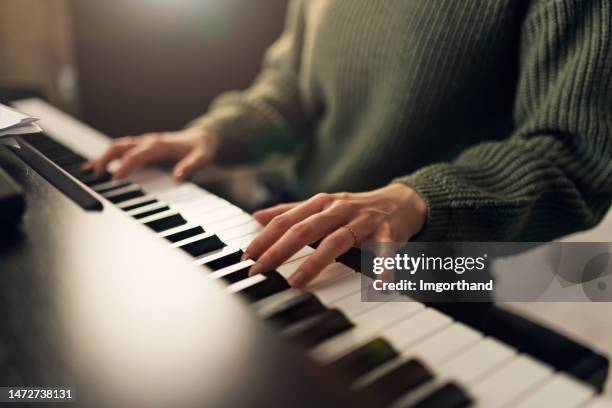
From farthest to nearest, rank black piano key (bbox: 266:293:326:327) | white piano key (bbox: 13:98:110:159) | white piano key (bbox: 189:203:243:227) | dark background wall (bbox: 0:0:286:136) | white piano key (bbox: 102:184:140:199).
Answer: dark background wall (bbox: 0:0:286:136) < white piano key (bbox: 13:98:110:159) < white piano key (bbox: 102:184:140:199) < white piano key (bbox: 189:203:243:227) < black piano key (bbox: 266:293:326:327)

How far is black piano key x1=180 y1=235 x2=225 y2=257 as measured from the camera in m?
0.59

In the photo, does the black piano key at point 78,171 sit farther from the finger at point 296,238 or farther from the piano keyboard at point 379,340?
the finger at point 296,238

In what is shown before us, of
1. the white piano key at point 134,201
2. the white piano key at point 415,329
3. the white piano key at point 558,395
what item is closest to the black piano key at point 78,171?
the white piano key at point 134,201

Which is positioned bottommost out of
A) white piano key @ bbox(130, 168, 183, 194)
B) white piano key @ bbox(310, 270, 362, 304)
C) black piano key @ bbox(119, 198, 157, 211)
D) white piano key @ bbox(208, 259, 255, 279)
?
white piano key @ bbox(130, 168, 183, 194)

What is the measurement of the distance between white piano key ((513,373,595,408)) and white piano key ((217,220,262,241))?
34 centimetres

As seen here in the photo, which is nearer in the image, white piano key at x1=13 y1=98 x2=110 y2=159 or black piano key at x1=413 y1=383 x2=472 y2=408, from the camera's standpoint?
black piano key at x1=413 y1=383 x2=472 y2=408

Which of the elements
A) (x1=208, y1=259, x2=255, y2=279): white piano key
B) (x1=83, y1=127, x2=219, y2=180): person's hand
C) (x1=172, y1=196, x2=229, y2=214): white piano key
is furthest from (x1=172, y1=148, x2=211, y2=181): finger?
(x1=208, y1=259, x2=255, y2=279): white piano key

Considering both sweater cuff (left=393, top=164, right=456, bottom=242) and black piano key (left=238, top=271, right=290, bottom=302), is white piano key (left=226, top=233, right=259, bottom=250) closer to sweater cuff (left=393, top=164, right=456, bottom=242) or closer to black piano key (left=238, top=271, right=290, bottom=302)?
black piano key (left=238, top=271, right=290, bottom=302)

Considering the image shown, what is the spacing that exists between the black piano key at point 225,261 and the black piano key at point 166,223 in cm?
12

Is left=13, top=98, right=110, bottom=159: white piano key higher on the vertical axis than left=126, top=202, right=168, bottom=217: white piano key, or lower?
higher

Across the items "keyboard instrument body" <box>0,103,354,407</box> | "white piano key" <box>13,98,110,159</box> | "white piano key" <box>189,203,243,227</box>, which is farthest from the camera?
"white piano key" <box>13,98,110,159</box>

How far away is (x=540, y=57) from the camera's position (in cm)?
73

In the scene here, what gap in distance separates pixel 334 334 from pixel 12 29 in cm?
154

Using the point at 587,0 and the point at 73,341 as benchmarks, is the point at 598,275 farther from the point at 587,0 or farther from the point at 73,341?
the point at 73,341
